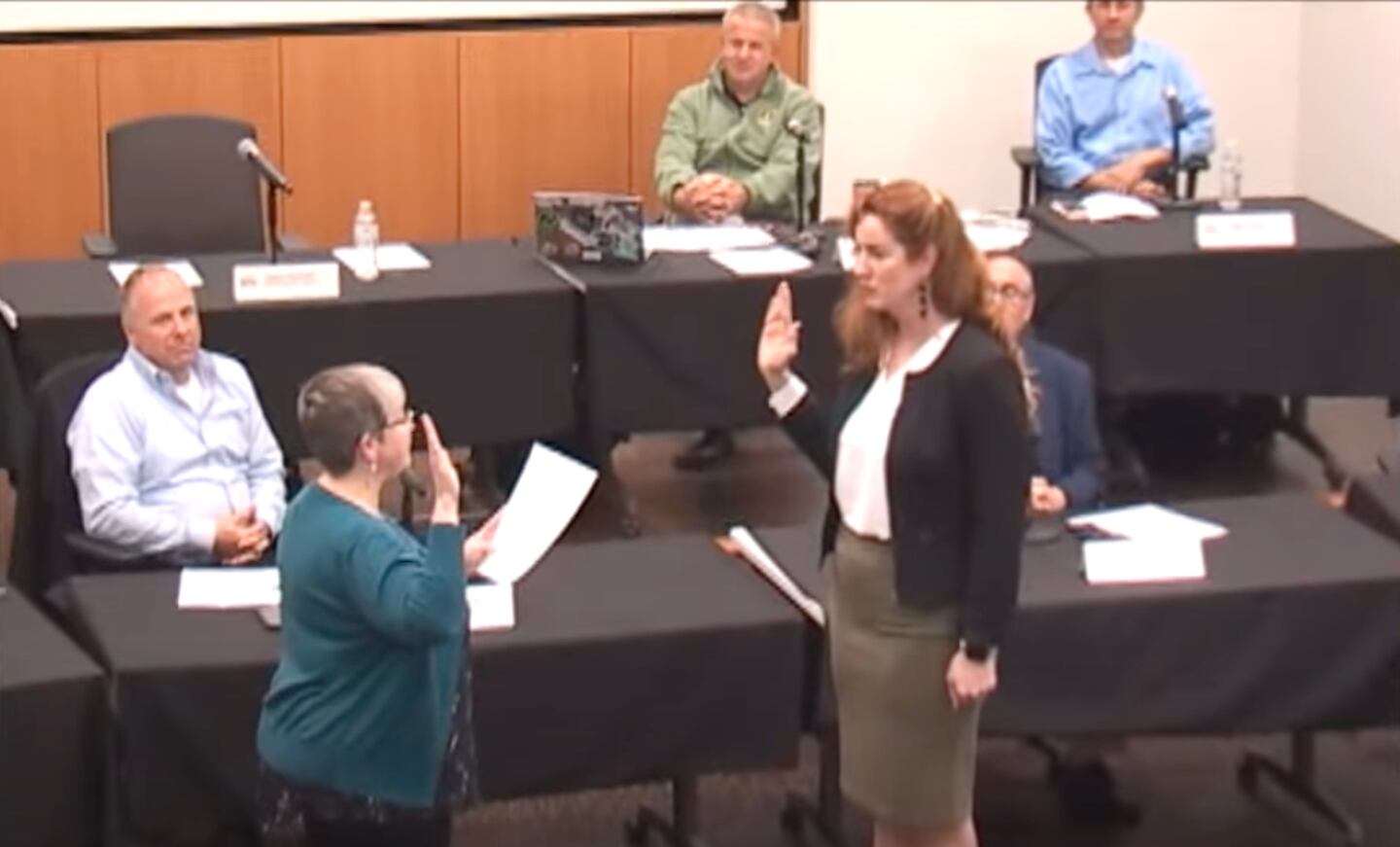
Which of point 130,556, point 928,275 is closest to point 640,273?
point 130,556

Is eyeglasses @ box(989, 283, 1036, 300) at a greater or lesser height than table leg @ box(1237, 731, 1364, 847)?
greater

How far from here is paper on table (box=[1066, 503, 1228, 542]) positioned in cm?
491

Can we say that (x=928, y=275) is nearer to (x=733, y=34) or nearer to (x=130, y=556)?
(x=130, y=556)

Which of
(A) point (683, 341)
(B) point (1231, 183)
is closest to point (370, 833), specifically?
(A) point (683, 341)

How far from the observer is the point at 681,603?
457cm

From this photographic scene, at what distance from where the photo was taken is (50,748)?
419 cm

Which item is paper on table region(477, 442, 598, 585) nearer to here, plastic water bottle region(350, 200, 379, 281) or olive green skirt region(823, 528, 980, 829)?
olive green skirt region(823, 528, 980, 829)

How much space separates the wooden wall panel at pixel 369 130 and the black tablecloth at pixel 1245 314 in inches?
94.0

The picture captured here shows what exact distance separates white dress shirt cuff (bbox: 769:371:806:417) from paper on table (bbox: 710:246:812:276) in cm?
262

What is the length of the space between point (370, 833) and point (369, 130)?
202 inches

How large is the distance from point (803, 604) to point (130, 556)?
144 cm

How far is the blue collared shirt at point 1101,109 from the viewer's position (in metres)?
8.22

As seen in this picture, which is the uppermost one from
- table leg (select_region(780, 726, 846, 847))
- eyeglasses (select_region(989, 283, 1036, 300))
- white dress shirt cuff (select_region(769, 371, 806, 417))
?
white dress shirt cuff (select_region(769, 371, 806, 417))

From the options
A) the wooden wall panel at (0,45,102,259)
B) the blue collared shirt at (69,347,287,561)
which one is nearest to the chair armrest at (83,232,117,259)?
the wooden wall panel at (0,45,102,259)
